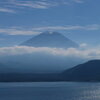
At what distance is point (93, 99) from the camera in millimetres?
117625

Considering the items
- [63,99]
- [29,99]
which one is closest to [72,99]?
[63,99]

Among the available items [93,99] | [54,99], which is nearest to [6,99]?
[54,99]

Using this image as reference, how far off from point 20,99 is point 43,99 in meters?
6.07

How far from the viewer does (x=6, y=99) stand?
385 feet

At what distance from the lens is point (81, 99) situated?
11644cm

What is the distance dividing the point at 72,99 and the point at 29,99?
443 inches

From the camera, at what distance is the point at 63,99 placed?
115500mm

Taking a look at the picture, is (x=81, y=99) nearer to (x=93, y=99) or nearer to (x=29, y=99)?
(x=93, y=99)

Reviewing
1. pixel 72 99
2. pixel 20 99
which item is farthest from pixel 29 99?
pixel 72 99

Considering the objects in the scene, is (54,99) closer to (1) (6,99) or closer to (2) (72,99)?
(2) (72,99)

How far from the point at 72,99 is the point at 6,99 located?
17.5m

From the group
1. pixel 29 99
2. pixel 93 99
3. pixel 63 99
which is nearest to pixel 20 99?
pixel 29 99

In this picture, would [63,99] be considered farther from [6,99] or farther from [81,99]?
[6,99]

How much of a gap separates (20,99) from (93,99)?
1932 centimetres
